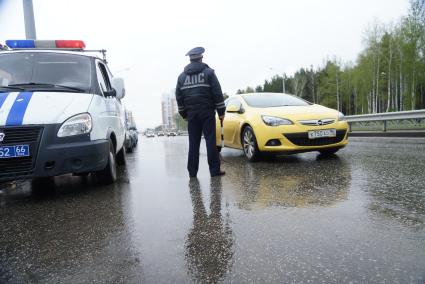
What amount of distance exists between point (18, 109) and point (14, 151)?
497 mm

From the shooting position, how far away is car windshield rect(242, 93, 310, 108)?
720cm

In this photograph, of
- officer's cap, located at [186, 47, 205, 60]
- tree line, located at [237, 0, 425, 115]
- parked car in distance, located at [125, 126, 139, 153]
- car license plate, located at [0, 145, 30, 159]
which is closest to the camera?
car license plate, located at [0, 145, 30, 159]

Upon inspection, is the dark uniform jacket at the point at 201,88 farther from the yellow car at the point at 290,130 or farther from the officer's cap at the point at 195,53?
the yellow car at the point at 290,130

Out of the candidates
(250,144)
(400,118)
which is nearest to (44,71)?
(250,144)

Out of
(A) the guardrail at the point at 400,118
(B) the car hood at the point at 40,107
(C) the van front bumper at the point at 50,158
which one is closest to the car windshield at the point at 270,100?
(B) the car hood at the point at 40,107

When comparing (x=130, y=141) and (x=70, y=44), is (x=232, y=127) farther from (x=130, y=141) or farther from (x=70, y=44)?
(x=130, y=141)

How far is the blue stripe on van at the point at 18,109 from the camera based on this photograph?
3842mm

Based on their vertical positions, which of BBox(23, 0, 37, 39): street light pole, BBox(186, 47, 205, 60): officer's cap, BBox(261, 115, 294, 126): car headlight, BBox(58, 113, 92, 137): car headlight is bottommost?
BBox(261, 115, 294, 126): car headlight

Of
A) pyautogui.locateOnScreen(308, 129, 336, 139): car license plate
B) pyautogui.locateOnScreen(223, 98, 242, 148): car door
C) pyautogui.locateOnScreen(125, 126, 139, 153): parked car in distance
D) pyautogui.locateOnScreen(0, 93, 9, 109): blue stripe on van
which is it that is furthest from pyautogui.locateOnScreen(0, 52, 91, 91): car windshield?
pyautogui.locateOnScreen(125, 126, 139, 153): parked car in distance

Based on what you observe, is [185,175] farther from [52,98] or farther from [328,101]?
[328,101]

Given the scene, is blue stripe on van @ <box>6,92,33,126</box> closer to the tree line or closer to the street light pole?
the street light pole

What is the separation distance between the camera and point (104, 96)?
5188mm

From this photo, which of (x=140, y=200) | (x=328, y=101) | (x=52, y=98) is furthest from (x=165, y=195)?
(x=328, y=101)

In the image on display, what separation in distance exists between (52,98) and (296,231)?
3280 mm
